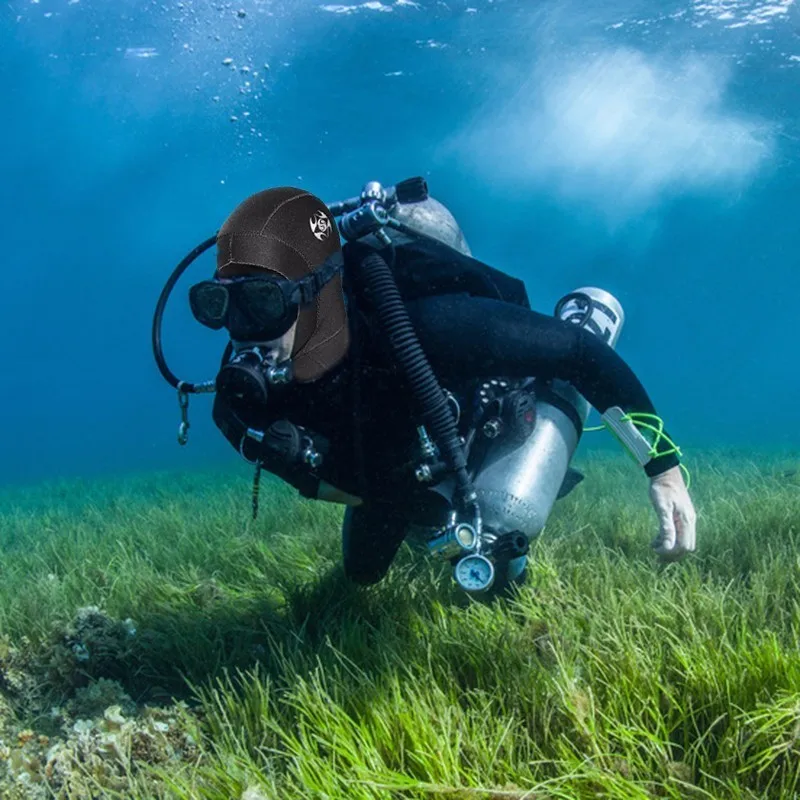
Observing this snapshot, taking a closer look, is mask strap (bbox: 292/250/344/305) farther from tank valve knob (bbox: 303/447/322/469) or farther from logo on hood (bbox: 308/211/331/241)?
tank valve knob (bbox: 303/447/322/469)

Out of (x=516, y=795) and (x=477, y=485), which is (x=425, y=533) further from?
(x=516, y=795)

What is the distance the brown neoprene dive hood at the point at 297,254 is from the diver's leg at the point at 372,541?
102 cm

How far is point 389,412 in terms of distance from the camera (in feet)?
10.2

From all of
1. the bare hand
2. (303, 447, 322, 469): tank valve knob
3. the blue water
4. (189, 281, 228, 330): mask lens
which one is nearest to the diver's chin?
(189, 281, 228, 330): mask lens

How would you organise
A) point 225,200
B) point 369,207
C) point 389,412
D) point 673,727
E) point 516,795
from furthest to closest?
point 225,200 < point 389,412 < point 369,207 < point 673,727 < point 516,795

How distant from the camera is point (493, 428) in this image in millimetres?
3387

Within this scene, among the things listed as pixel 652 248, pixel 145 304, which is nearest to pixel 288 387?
pixel 652 248

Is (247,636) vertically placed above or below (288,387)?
below

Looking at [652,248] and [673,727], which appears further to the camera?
[652,248]

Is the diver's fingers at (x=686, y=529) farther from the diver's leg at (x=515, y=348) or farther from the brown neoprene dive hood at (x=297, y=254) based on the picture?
the brown neoprene dive hood at (x=297, y=254)

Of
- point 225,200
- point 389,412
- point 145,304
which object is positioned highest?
point 145,304

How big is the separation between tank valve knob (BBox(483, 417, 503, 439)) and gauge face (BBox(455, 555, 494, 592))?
0.85 m

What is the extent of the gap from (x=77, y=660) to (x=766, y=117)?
29.1 metres

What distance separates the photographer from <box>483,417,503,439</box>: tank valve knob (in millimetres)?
3385
